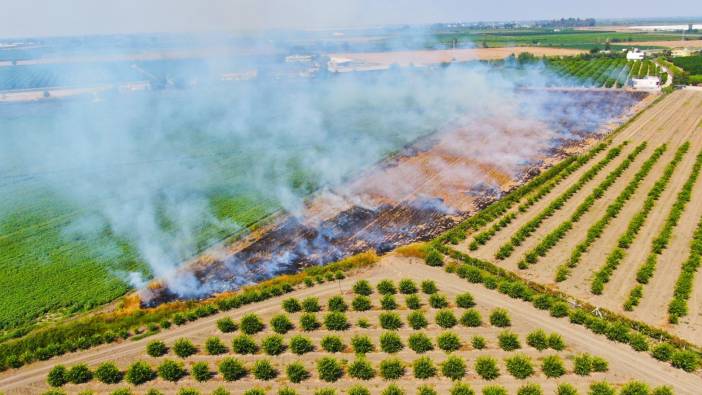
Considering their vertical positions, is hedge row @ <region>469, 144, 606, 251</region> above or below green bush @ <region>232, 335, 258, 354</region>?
above

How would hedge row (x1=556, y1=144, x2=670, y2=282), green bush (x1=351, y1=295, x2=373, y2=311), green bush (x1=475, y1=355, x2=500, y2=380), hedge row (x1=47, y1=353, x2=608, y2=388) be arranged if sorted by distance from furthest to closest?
hedge row (x1=556, y1=144, x2=670, y2=282)
green bush (x1=351, y1=295, x2=373, y2=311)
hedge row (x1=47, y1=353, x2=608, y2=388)
green bush (x1=475, y1=355, x2=500, y2=380)

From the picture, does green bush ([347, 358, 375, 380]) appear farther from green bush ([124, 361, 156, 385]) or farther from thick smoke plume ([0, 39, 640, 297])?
thick smoke plume ([0, 39, 640, 297])

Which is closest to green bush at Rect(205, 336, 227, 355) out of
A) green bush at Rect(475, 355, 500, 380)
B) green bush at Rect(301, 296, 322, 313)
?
green bush at Rect(301, 296, 322, 313)

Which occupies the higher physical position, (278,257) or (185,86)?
(185,86)

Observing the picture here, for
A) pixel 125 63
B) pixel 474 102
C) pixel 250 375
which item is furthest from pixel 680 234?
pixel 125 63

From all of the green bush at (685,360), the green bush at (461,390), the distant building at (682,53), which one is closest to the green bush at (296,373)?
the green bush at (461,390)

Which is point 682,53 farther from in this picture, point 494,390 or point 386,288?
point 494,390

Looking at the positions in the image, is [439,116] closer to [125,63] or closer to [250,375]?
[250,375]
